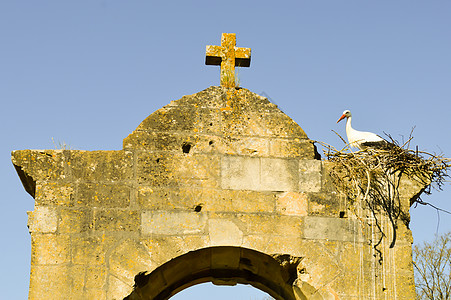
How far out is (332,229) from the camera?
8.30 metres

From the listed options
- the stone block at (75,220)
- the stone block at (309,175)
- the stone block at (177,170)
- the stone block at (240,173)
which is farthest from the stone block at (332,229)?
the stone block at (75,220)

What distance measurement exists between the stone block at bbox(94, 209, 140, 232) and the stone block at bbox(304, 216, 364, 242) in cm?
175

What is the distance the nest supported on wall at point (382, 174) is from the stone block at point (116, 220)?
214cm

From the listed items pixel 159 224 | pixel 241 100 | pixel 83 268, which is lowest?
pixel 83 268

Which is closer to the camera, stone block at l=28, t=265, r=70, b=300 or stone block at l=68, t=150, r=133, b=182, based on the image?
stone block at l=28, t=265, r=70, b=300

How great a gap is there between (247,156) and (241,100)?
67 cm

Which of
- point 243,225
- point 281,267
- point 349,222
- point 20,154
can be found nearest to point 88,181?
point 20,154

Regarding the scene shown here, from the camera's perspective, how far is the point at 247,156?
8.46m

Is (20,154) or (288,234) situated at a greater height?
(20,154)

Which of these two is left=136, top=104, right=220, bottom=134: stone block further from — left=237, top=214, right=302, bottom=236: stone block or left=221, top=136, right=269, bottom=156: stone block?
left=237, top=214, right=302, bottom=236: stone block

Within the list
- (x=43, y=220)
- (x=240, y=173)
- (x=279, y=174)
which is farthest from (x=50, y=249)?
(x=279, y=174)

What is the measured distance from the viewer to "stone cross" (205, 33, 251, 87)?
8.96 m

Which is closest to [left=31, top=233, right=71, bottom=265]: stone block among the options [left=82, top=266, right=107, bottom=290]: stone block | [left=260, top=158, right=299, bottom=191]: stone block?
[left=82, top=266, right=107, bottom=290]: stone block

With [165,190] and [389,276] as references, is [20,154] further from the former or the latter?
[389,276]
